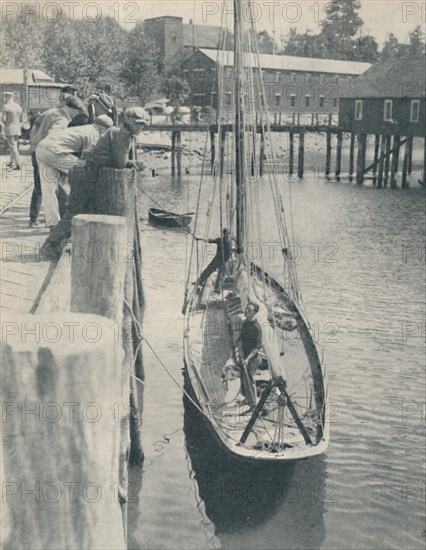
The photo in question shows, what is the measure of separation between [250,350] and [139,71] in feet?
177

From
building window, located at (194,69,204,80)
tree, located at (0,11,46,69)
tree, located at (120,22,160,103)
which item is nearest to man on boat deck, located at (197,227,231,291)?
tree, located at (0,11,46,69)

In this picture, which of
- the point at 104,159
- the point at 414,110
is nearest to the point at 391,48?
the point at 414,110

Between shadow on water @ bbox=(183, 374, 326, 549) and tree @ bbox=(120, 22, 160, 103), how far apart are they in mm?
52411

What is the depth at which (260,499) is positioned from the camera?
9.82 metres

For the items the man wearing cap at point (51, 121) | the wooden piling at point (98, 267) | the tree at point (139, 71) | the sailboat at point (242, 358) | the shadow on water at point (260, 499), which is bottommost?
the shadow on water at point (260, 499)

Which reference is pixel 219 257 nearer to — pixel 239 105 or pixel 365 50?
pixel 239 105

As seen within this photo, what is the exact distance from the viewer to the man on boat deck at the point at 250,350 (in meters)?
10.3

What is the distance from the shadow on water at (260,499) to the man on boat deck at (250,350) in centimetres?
78

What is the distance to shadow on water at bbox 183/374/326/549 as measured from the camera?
9172 mm

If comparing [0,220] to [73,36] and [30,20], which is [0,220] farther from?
[73,36]

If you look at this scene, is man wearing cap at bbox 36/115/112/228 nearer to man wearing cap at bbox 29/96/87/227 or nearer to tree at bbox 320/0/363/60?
man wearing cap at bbox 29/96/87/227

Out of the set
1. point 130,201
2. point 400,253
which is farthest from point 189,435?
point 400,253

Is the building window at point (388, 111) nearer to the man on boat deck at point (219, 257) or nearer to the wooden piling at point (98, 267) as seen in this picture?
the man on boat deck at point (219, 257)

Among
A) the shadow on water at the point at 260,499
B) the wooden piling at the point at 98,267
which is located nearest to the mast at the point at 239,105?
the shadow on water at the point at 260,499
